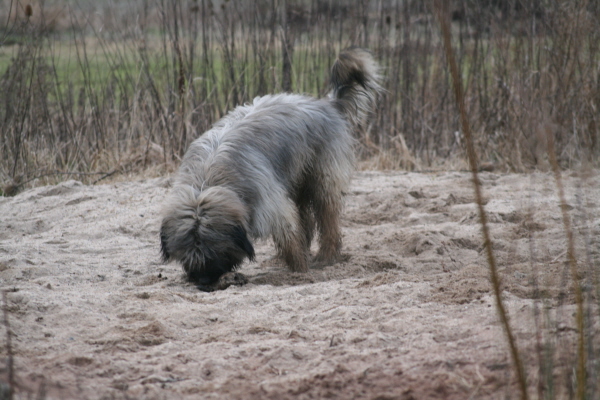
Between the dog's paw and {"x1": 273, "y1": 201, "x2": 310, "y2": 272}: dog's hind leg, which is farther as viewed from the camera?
{"x1": 273, "y1": 201, "x2": 310, "y2": 272}: dog's hind leg

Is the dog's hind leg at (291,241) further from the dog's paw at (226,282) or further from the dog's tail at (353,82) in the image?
the dog's tail at (353,82)

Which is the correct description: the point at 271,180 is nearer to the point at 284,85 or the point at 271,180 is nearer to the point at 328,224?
the point at 328,224

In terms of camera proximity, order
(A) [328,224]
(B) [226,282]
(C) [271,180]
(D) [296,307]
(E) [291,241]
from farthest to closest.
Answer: (A) [328,224]
(E) [291,241]
(C) [271,180]
(B) [226,282]
(D) [296,307]

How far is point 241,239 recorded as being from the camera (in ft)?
15.1

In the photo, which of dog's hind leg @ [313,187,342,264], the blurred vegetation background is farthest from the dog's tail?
the blurred vegetation background

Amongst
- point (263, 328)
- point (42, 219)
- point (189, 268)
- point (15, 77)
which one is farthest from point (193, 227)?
point (15, 77)

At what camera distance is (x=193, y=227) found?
452 centimetres

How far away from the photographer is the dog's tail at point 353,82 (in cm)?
578

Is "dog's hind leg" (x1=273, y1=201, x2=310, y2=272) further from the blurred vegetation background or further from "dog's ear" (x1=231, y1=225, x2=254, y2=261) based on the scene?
the blurred vegetation background

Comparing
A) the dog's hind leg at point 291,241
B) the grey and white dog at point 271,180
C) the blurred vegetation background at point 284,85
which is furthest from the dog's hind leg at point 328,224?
the blurred vegetation background at point 284,85

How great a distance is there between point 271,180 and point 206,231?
73 centimetres

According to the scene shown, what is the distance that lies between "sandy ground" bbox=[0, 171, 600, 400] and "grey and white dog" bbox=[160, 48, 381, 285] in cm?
28

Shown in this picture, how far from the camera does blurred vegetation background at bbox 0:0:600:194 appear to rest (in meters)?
7.79

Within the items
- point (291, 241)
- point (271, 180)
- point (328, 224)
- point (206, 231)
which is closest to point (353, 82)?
point (328, 224)
